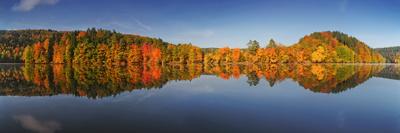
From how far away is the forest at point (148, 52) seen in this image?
100938mm

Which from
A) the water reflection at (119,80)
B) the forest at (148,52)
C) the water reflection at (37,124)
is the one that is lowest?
the water reflection at (37,124)

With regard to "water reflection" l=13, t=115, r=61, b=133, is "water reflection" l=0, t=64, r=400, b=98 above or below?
above

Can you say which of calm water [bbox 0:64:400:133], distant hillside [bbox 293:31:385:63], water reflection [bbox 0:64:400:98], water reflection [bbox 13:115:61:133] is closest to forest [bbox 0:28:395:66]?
distant hillside [bbox 293:31:385:63]

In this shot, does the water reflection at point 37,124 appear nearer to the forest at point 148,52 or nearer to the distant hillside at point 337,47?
the forest at point 148,52

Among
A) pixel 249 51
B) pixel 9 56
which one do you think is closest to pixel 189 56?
pixel 249 51

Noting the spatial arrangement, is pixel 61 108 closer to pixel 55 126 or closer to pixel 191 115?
pixel 55 126

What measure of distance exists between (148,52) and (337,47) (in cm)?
6724

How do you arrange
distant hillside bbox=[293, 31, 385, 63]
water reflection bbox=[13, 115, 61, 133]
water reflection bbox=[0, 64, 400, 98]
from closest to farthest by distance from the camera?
water reflection bbox=[13, 115, 61, 133], water reflection bbox=[0, 64, 400, 98], distant hillside bbox=[293, 31, 385, 63]

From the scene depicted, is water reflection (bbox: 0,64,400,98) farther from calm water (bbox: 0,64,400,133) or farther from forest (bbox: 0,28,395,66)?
forest (bbox: 0,28,395,66)

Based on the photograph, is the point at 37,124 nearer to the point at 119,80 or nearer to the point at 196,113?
the point at 196,113

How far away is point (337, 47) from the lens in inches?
5074

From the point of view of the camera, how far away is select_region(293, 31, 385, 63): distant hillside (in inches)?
4803

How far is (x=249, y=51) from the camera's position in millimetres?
123500

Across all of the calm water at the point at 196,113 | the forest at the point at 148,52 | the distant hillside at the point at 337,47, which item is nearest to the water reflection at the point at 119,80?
the calm water at the point at 196,113
